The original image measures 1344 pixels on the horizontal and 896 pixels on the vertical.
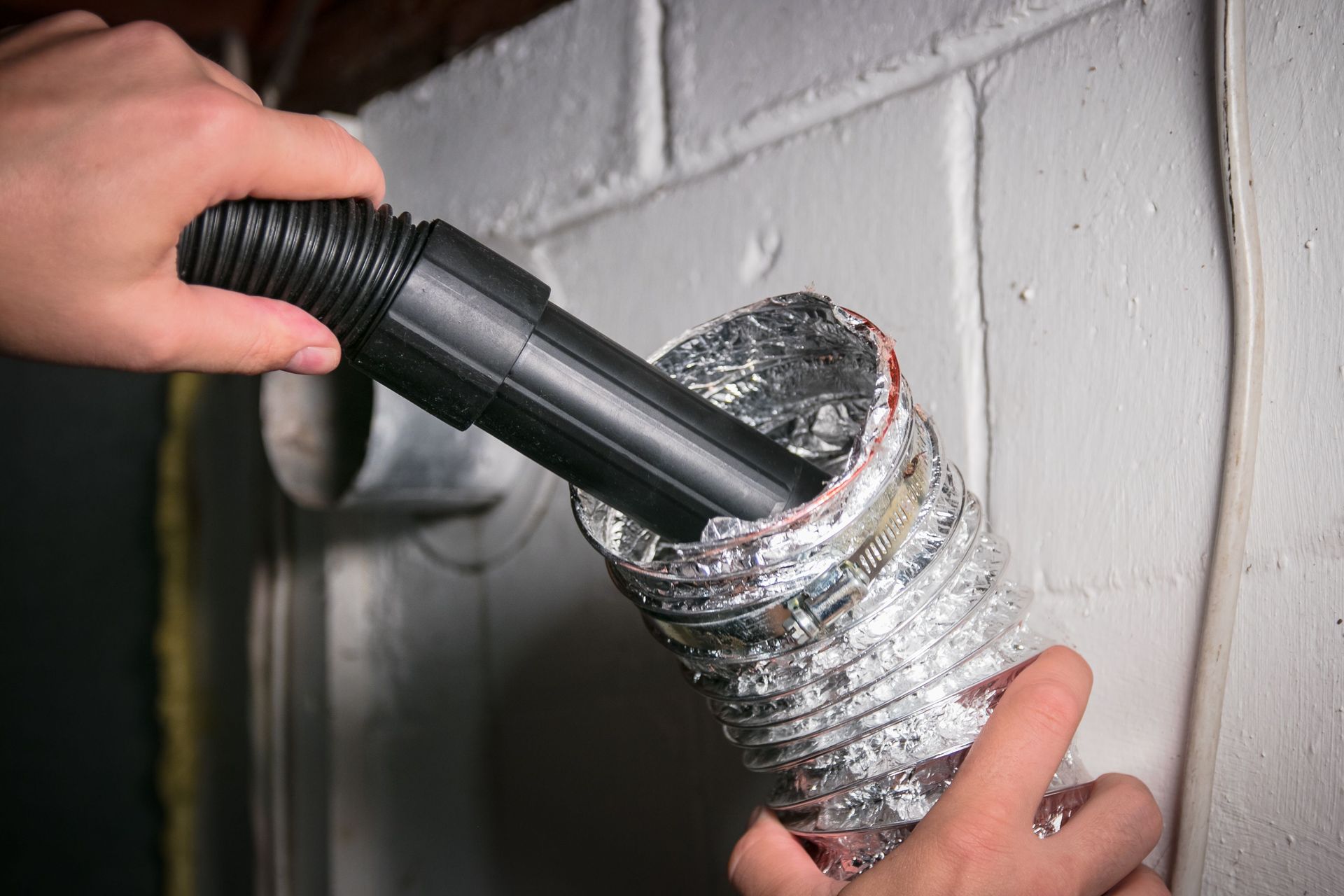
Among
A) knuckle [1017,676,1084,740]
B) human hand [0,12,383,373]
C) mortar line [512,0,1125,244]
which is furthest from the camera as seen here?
mortar line [512,0,1125,244]

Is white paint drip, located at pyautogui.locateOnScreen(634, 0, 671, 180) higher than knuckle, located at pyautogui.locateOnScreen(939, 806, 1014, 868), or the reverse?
white paint drip, located at pyautogui.locateOnScreen(634, 0, 671, 180)

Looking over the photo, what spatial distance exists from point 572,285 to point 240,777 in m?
0.80

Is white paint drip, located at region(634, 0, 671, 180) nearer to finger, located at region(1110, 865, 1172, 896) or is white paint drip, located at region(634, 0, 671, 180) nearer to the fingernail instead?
the fingernail

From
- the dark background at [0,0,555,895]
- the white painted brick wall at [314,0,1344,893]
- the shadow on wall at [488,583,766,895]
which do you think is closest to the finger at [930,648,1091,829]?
the white painted brick wall at [314,0,1344,893]

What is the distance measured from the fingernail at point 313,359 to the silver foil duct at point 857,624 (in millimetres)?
147

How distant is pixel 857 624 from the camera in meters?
0.47

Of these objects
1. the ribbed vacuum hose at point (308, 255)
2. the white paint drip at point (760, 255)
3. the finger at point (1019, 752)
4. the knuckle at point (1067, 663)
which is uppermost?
the white paint drip at point (760, 255)

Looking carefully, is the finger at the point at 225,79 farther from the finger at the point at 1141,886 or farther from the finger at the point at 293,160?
the finger at the point at 1141,886

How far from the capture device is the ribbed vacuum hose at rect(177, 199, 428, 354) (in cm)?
41

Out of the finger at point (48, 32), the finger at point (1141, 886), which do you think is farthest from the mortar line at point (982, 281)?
the finger at point (48, 32)

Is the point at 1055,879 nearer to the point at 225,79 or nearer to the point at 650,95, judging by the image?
the point at 225,79

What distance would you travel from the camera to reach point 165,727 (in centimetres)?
135

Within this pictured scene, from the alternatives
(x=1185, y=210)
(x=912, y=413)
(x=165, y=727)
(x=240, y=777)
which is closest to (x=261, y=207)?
(x=912, y=413)

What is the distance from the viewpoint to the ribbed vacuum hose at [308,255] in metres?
0.41
